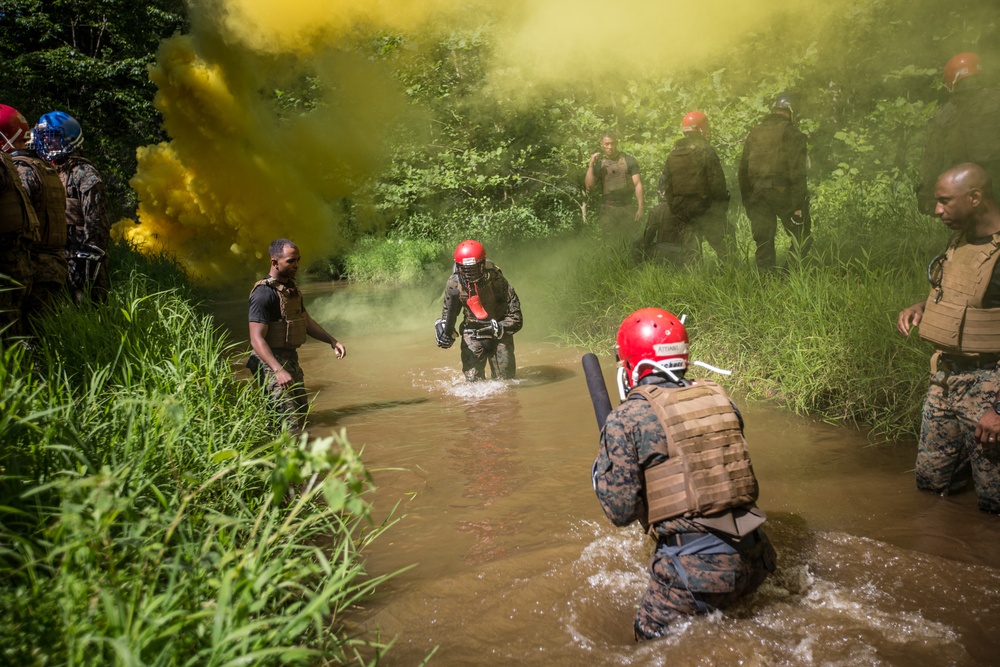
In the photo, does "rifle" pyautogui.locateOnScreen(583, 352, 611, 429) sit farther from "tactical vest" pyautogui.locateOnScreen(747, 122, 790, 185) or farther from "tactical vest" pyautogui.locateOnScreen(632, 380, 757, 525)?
"tactical vest" pyautogui.locateOnScreen(747, 122, 790, 185)

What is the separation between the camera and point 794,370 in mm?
6430

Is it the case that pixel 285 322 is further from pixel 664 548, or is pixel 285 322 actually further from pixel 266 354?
pixel 664 548

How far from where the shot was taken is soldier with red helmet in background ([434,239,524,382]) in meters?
8.34

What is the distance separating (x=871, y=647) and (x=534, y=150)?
13810 mm

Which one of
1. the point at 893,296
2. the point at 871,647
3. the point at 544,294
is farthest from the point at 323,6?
the point at 871,647

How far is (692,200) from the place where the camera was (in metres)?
9.32

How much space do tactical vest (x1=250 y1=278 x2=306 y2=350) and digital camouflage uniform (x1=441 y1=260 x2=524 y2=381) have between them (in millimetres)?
2455

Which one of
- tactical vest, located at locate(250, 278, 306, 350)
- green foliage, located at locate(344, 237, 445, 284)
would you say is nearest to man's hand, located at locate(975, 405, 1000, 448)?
tactical vest, located at locate(250, 278, 306, 350)

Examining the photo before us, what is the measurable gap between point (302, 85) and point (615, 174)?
5.33 meters

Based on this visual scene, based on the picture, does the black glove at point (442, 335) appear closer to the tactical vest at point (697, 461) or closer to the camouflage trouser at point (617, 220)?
the camouflage trouser at point (617, 220)

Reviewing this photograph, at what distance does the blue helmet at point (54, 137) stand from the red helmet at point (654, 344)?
629cm

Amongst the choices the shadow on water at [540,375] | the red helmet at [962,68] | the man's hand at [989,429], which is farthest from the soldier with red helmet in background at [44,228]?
the red helmet at [962,68]

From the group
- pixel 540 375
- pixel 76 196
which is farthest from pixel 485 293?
pixel 76 196

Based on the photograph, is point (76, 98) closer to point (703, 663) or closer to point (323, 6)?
point (323, 6)
